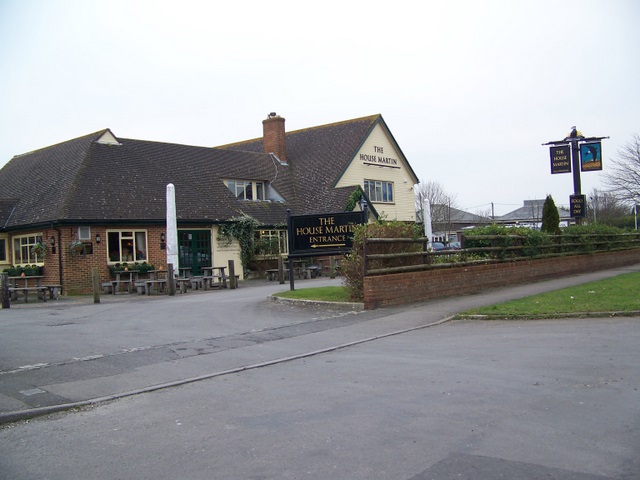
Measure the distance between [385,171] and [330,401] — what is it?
35355 millimetres

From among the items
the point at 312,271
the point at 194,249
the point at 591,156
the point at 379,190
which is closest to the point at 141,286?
the point at 194,249

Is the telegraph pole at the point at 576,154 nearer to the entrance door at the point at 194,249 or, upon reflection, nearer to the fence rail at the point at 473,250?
the fence rail at the point at 473,250

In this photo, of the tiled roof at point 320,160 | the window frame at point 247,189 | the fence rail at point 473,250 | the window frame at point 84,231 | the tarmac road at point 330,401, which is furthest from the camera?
the tiled roof at point 320,160

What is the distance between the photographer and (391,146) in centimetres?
4203

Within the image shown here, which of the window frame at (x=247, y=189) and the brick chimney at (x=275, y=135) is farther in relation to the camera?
the brick chimney at (x=275, y=135)

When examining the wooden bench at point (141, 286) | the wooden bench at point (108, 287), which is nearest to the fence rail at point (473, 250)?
the wooden bench at point (141, 286)

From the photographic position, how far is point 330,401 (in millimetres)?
6844

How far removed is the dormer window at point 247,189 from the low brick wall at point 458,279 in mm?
17546

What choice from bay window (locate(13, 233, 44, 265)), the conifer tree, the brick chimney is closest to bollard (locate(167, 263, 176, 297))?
bay window (locate(13, 233, 44, 265))

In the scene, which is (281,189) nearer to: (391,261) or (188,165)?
(188,165)

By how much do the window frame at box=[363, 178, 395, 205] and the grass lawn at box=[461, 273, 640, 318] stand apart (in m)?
23.5

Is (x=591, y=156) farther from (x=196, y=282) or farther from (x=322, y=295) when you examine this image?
(x=196, y=282)

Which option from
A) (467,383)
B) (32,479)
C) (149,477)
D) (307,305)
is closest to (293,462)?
(149,477)

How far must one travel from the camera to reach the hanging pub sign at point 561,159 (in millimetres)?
28578
